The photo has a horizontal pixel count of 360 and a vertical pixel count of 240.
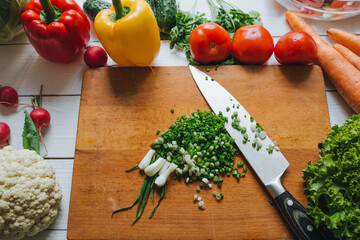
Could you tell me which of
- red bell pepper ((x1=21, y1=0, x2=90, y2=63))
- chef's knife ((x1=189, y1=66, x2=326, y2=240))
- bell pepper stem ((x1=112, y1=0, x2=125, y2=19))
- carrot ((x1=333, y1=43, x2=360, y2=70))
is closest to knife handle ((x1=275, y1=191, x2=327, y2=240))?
chef's knife ((x1=189, y1=66, x2=326, y2=240))

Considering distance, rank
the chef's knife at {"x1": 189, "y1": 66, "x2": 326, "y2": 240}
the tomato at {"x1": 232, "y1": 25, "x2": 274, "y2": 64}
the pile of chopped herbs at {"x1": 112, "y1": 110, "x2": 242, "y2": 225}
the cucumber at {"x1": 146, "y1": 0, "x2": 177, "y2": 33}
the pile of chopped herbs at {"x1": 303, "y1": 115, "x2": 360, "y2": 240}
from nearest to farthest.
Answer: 1. the pile of chopped herbs at {"x1": 303, "y1": 115, "x2": 360, "y2": 240}
2. the chef's knife at {"x1": 189, "y1": 66, "x2": 326, "y2": 240}
3. the pile of chopped herbs at {"x1": 112, "y1": 110, "x2": 242, "y2": 225}
4. the tomato at {"x1": 232, "y1": 25, "x2": 274, "y2": 64}
5. the cucumber at {"x1": 146, "y1": 0, "x2": 177, "y2": 33}

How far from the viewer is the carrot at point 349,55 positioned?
127 cm

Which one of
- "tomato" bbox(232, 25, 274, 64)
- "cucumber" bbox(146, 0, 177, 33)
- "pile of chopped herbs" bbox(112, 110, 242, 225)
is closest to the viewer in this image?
"pile of chopped herbs" bbox(112, 110, 242, 225)

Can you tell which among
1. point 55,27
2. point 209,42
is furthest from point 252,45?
point 55,27

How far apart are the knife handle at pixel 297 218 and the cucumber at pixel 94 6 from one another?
111cm

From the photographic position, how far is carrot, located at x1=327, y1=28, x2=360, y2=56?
4.29ft

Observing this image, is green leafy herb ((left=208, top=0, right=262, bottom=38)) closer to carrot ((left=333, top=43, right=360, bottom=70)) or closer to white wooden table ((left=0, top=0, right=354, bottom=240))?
white wooden table ((left=0, top=0, right=354, bottom=240))

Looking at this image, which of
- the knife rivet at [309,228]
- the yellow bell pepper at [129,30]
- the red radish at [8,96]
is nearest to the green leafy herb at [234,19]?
the yellow bell pepper at [129,30]

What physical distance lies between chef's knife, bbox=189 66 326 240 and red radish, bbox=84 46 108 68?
0.40 m

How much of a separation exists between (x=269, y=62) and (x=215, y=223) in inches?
30.3

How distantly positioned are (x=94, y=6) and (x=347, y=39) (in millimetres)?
1186

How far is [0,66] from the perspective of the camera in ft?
4.42

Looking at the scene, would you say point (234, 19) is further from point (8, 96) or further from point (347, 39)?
point (8, 96)

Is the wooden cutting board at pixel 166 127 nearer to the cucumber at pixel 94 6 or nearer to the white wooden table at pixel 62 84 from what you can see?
the white wooden table at pixel 62 84
